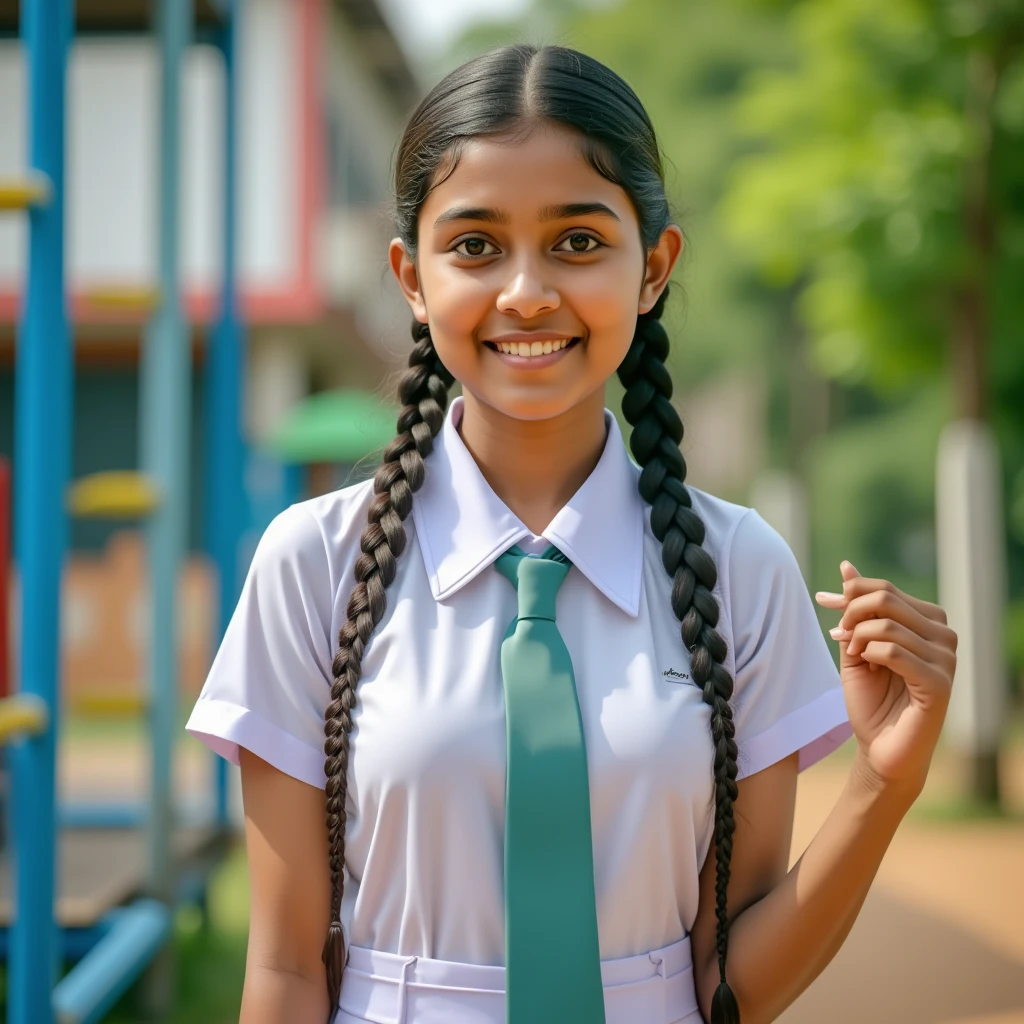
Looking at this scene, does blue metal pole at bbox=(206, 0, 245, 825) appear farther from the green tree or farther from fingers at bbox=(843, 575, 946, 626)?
fingers at bbox=(843, 575, 946, 626)

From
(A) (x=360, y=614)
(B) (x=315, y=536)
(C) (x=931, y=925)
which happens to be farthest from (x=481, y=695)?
(C) (x=931, y=925)

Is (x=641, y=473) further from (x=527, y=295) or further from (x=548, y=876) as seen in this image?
(x=548, y=876)

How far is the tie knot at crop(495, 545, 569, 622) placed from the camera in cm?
169

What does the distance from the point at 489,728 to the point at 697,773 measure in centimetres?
26

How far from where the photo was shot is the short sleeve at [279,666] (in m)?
1.66

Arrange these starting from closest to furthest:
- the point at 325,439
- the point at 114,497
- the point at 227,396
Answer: the point at 114,497, the point at 227,396, the point at 325,439

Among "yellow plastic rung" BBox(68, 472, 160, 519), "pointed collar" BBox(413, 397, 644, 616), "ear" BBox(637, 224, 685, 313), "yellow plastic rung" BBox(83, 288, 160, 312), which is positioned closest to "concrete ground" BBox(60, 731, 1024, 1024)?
"yellow plastic rung" BBox(68, 472, 160, 519)

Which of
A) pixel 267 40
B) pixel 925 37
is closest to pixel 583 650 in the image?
pixel 925 37

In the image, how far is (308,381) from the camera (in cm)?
1596

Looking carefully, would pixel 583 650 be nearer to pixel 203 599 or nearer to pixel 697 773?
pixel 697 773

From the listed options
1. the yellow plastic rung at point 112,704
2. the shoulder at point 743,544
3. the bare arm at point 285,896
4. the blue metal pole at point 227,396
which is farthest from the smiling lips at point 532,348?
the blue metal pole at point 227,396

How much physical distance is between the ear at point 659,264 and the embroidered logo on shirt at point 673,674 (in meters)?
0.51

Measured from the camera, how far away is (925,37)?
827cm

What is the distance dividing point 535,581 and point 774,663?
33 centimetres
